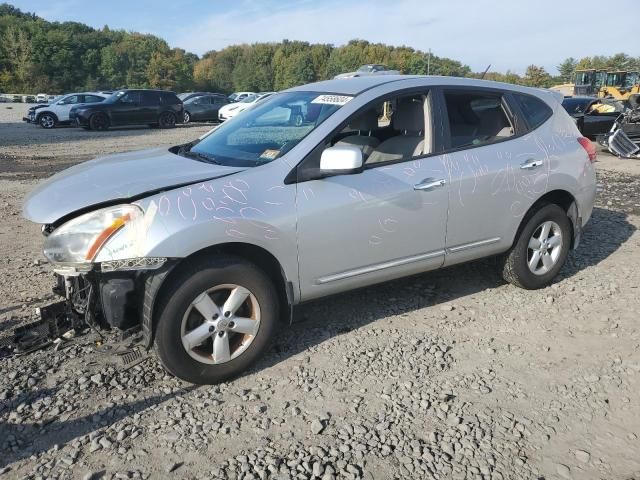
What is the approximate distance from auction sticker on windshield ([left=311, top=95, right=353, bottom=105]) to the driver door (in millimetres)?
159

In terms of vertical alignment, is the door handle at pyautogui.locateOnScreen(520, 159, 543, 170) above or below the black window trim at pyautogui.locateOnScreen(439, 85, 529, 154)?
below

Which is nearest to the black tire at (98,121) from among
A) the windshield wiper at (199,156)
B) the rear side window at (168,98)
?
the rear side window at (168,98)

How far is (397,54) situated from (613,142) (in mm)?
102695

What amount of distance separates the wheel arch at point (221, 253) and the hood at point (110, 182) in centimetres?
45

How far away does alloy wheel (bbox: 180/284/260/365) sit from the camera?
321 cm

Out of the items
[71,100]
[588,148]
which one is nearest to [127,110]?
[71,100]

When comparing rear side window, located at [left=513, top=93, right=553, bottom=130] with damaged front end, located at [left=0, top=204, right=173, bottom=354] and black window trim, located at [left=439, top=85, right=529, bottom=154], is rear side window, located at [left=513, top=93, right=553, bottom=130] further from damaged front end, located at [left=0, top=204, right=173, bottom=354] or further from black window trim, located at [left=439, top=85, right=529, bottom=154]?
damaged front end, located at [left=0, top=204, right=173, bottom=354]

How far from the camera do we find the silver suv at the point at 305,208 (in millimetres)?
3107

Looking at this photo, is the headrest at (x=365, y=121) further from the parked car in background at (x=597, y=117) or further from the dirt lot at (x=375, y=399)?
the parked car in background at (x=597, y=117)

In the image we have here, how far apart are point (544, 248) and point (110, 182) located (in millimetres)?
3554

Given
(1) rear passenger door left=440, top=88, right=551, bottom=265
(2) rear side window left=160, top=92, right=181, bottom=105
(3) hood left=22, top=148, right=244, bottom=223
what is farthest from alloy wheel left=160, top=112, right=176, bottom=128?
(1) rear passenger door left=440, top=88, right=551, bottom=265

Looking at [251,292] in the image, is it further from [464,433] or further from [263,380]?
[464,433]

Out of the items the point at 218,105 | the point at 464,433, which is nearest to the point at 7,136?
the point at 218,105

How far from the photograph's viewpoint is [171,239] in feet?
9.95
